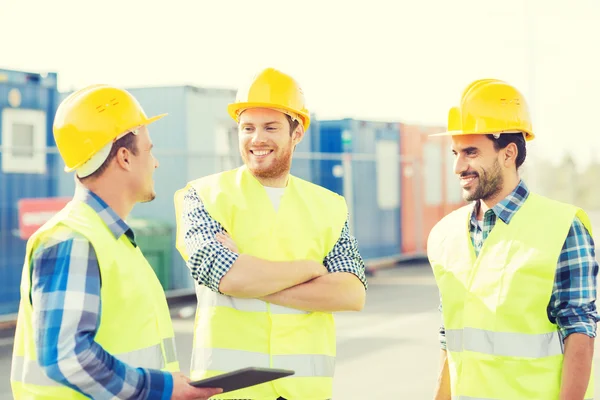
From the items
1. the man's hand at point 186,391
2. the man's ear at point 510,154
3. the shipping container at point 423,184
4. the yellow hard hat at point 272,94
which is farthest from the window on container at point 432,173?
the man's hand at point 186,391

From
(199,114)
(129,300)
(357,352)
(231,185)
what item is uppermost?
(199,114)

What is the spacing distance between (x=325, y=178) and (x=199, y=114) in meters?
4.63

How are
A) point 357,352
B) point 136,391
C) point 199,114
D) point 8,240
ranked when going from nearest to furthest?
1. point 136,391
2. point 357,352
3. point 8,240
4. point 199,114

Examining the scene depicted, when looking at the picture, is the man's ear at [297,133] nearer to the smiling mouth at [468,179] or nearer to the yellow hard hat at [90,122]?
the smiling mouth at [468,179]

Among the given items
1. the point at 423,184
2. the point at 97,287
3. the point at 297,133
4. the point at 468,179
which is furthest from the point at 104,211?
the point at 423,184

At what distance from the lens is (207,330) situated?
3.66 meters

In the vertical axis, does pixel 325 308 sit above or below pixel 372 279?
above

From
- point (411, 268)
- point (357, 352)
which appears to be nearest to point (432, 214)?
point (411, 268)

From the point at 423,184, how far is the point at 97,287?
64.3ft

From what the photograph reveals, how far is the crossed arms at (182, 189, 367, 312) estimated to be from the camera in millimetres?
3600

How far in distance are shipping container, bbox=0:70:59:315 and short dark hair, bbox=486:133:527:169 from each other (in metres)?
8.92

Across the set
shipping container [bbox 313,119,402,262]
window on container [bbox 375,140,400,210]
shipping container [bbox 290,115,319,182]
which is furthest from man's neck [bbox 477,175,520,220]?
window on container [bbox 375,140,400,210]

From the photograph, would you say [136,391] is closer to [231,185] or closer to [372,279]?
[231,185]

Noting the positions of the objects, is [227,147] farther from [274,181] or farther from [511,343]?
[511,343]
